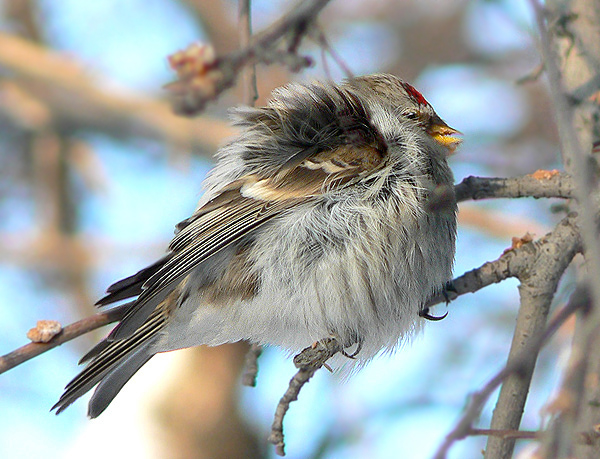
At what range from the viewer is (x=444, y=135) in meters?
3.28

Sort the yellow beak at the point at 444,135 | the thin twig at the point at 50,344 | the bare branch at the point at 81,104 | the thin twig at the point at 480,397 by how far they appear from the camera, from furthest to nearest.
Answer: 1. the bare branch at the point at 81,104
2. the yellow beak at the point at 444,135
3. the thin twig at the point at 50,344
4. the thin twig at the point at 480,397

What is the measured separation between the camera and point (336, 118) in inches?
122

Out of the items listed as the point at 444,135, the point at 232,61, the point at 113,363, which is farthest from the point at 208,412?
the point at 232,61

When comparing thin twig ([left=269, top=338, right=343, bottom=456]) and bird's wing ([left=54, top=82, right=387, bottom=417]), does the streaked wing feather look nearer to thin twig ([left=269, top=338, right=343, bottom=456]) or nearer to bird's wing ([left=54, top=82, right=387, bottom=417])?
bird's wing ([left=54, top=82, right=387, bottom=417])

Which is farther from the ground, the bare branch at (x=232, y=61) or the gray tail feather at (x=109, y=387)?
the bare branch at (x=232, y=61)

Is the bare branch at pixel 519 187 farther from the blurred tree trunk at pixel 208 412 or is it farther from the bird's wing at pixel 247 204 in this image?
the blurred tree trunk at pixel 208 412

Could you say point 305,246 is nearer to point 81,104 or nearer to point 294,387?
point 294,387

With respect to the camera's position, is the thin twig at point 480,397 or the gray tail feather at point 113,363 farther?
the gray tail feather at point 113,363

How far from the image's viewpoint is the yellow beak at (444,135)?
10.6 ft

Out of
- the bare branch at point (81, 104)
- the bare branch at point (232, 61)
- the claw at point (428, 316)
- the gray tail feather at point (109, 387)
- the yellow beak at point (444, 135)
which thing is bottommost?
the gray tail feather at point (109, 387)

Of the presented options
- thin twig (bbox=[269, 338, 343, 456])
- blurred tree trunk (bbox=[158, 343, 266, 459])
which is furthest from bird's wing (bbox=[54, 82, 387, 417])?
blurred tree trunk (bbox=[158, 343, 266, 459])

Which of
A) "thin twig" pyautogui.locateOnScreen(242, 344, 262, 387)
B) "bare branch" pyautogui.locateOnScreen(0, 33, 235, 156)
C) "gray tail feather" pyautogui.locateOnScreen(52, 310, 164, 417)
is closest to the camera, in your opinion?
"thin twig" pyautogui.locateOnScreen(242, 344, 262, 387)

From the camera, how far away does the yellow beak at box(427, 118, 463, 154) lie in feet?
10.6

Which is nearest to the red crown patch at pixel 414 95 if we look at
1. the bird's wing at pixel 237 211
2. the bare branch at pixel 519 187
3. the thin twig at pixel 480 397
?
the bird's wing at pixel 237 211
